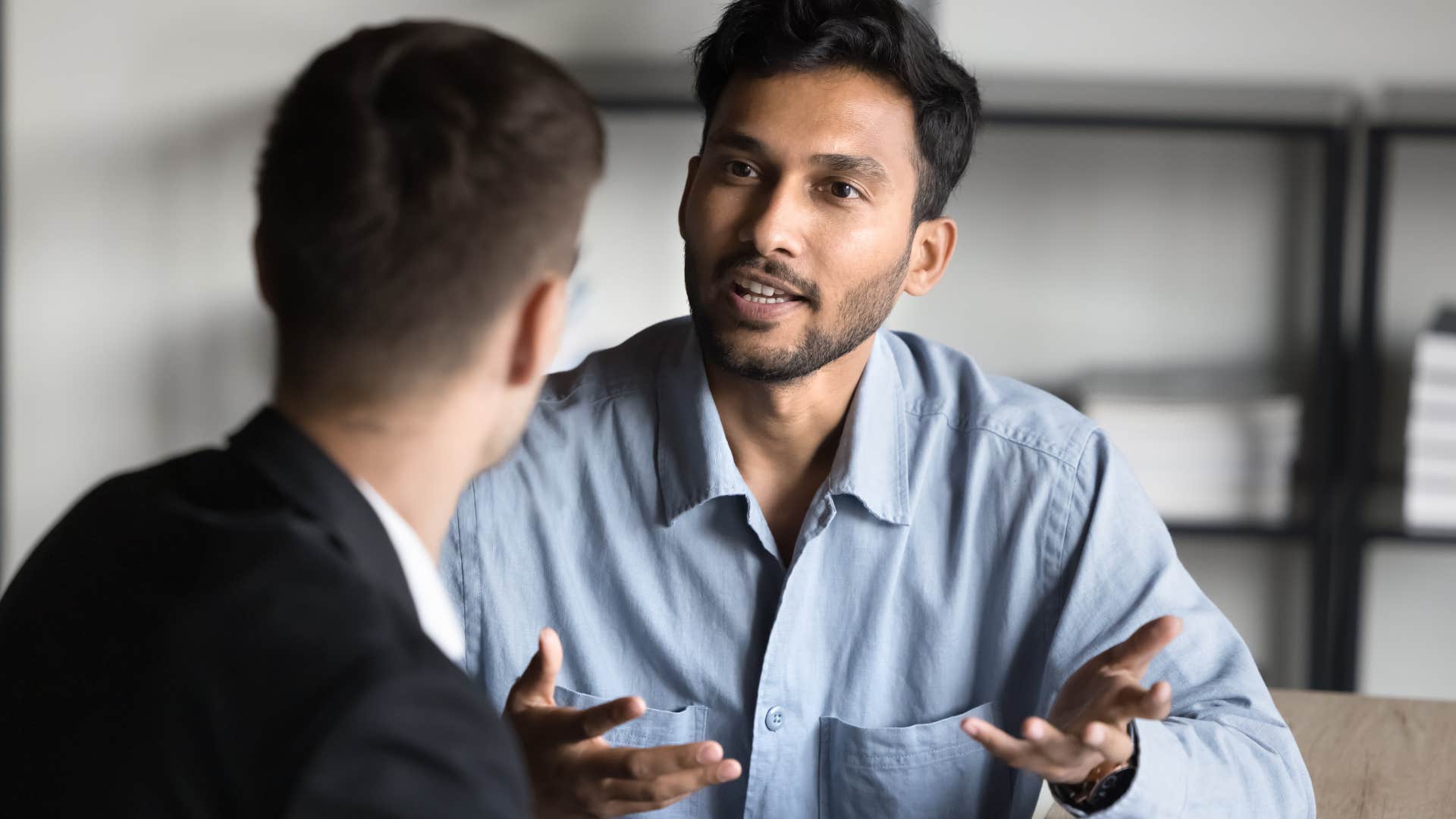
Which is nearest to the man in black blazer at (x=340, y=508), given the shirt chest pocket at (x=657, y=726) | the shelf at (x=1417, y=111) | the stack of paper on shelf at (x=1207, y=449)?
the shirt chest pocket at (x=657, y=726)

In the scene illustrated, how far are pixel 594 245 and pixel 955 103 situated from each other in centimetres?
131

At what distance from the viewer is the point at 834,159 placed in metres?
1.45

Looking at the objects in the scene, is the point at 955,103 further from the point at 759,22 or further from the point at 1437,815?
the point at 1437,815

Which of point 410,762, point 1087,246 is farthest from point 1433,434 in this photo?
point 410,762

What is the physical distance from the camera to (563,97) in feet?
2.60

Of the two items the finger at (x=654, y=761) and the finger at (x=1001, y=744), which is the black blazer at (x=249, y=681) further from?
the finger at (x=1001, y=744)

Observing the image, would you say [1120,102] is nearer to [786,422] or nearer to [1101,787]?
[786,422]

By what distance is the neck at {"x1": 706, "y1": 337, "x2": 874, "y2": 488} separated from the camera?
58.4 inches

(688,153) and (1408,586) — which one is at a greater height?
(688,153)

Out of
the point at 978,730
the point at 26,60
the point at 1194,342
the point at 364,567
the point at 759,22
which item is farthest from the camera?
the point at 26,60

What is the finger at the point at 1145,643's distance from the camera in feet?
3.67

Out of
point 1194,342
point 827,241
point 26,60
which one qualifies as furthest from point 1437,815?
point 26,60

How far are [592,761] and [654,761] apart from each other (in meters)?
0.06

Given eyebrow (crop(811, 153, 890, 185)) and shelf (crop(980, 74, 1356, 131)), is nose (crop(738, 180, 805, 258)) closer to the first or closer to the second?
eyebrow (crop(811, 153, 890, 185))
